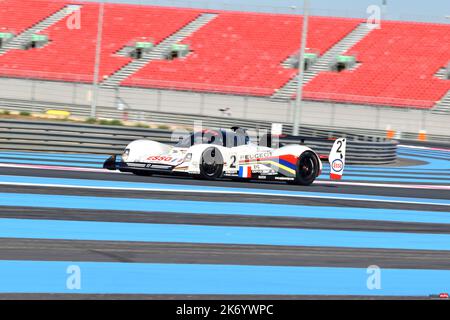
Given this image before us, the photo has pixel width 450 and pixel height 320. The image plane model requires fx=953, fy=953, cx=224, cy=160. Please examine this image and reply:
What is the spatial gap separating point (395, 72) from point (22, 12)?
28.6 metres

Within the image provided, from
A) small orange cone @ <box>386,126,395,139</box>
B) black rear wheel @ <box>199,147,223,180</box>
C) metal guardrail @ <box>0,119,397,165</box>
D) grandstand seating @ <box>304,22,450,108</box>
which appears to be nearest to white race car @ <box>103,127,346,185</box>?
black rear wheel @ <box>199,147,223,180</box>

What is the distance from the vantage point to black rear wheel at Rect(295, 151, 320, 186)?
63.9 feet

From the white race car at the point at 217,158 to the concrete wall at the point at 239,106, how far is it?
33.4 meters

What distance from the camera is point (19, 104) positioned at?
49.1m

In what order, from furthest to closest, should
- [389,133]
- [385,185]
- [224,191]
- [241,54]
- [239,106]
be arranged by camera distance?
1. [241,54]
2. [239,106]
3. [389,133]
4. [385,185]
5. [224,191]

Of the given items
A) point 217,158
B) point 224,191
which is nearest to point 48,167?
point 217,158

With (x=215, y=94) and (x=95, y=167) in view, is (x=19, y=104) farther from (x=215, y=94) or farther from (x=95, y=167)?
(x=95, y=167)

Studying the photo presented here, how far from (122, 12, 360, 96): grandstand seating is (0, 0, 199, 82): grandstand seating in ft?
8.89

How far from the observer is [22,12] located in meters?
69.6

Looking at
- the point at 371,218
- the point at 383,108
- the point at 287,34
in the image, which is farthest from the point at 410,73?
the point at 371,218

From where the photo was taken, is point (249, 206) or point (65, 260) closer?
point (65, 260)

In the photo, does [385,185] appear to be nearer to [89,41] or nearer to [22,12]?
[89,41]

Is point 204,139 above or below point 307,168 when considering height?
above
